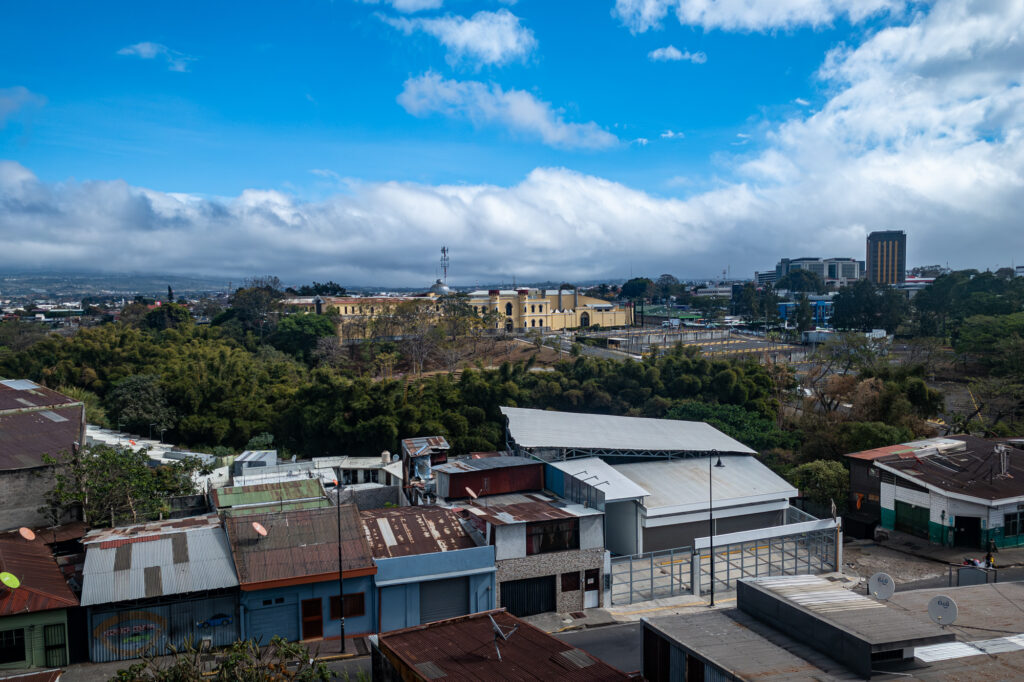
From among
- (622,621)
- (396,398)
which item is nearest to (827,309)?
(396,398)

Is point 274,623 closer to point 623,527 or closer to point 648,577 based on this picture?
point 648,577

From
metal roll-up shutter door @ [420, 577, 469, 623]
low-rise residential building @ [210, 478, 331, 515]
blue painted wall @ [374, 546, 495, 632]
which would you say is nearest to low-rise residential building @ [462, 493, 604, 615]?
blue painted wall @ [374, 546, 495, 632]

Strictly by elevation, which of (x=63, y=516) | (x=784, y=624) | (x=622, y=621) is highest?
(x=784, y=624)

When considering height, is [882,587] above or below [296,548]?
above

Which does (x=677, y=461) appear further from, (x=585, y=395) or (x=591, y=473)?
(x=585, y=395)

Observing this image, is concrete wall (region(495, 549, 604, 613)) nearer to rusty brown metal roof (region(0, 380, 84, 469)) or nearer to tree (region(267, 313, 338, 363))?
rusty brown metal roof (region(0, 380, 84, 469))

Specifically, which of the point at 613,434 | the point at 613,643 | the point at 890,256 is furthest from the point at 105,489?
the point at 890,256
